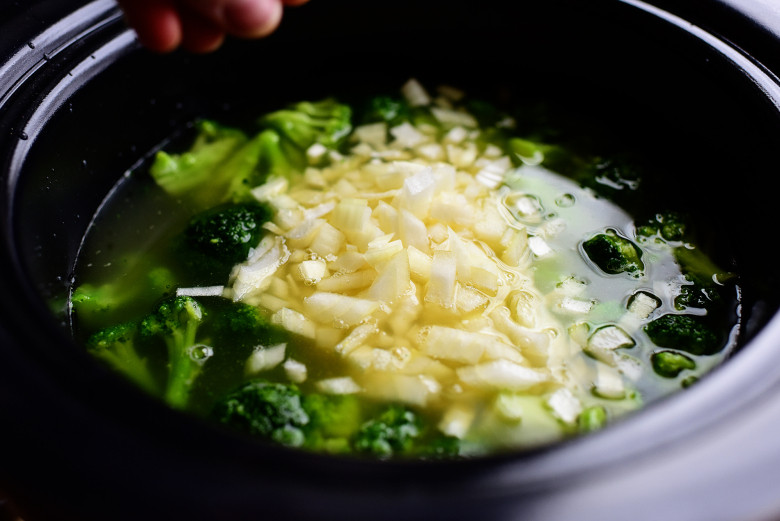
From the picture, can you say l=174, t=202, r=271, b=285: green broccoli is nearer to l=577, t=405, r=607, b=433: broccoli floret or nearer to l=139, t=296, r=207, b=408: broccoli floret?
l=139, t=296, r=207, b=408: broccoli floret

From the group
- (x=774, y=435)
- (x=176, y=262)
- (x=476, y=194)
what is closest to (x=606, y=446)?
(x=774, y=435)

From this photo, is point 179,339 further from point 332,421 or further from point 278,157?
point 278,157

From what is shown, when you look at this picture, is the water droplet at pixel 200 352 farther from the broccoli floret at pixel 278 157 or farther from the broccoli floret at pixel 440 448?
the broccoli floret at pixel 278 157

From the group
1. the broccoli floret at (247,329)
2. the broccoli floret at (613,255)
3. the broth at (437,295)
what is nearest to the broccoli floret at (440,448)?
the broth at (437,295)

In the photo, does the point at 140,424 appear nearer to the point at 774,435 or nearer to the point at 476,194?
the point at 774,435

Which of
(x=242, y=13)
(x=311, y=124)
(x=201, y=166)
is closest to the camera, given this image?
(x=242, y=13)

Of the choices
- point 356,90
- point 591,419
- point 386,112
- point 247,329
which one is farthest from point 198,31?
point 356,90
